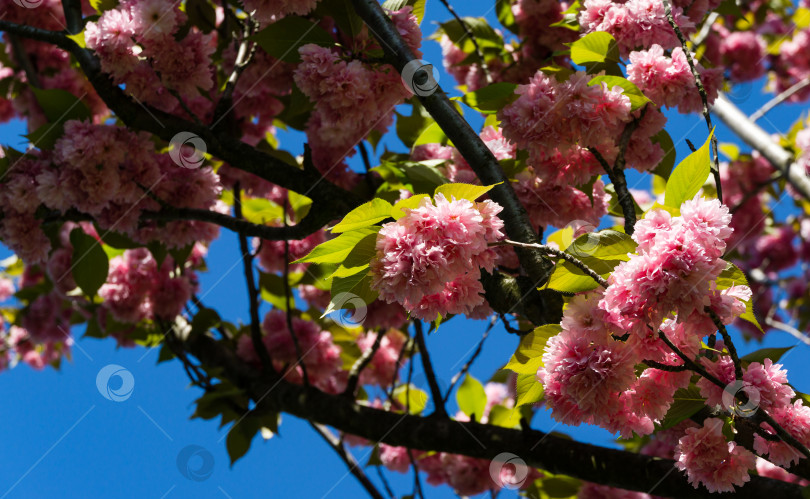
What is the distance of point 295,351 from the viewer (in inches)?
118

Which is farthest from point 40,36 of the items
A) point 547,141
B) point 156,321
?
point 547,141

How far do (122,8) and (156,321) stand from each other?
5.04 ft

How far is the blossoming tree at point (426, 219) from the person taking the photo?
1.19 meters

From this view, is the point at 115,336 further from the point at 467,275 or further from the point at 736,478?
the point at 736,478

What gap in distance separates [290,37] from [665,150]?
112 cm

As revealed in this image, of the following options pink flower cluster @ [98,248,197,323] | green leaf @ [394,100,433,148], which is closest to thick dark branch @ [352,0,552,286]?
green leaf @ [394,100,433,148]

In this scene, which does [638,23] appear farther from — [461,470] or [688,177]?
[461,470]

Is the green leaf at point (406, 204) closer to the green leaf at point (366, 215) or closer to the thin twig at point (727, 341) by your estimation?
the green leaf at point (366, 215)

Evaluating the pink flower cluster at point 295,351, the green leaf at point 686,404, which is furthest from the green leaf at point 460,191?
the pink flower cluster at point 295,351

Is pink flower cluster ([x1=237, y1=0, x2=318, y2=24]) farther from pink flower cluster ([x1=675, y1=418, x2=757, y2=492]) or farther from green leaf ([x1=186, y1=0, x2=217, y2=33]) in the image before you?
pink flower cluster ([x1=675, y1=418, x2=757, y2=492])

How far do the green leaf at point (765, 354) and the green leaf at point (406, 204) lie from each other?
0.78 meters

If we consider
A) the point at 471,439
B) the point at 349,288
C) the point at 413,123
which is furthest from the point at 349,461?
the point at 349,288

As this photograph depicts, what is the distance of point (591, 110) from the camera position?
1.48 m

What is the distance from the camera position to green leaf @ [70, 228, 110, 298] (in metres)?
2.22
